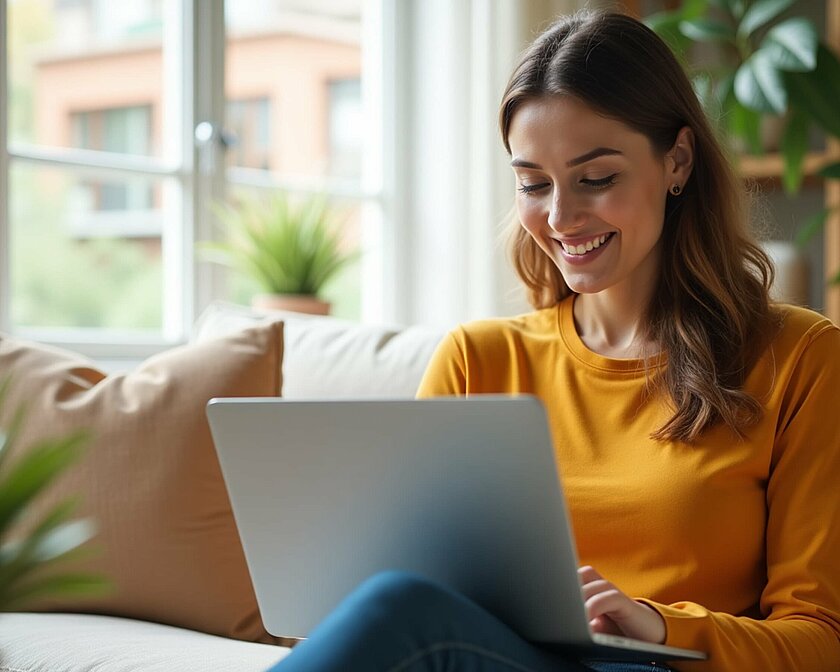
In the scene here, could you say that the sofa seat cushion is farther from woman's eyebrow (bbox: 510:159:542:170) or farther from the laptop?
woman's eyebrow (bbox: 510:159:542:170)

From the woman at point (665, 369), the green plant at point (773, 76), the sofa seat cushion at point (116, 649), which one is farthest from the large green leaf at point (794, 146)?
the sofa seat cushion at point (116, 649)

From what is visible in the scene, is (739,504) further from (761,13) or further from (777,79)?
(761,13)

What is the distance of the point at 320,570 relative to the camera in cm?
111

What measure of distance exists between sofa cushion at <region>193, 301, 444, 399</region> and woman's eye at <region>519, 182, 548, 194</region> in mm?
439

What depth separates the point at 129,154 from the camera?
2.90 metres

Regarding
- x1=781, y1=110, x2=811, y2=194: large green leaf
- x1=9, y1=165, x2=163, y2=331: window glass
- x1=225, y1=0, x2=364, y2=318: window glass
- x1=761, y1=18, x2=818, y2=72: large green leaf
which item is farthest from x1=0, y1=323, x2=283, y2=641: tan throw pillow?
x1=781, y1=110, x2=811, y2=194: large green leaf

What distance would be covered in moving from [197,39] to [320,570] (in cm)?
196

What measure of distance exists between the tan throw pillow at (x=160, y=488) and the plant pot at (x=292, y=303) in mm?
→ 851

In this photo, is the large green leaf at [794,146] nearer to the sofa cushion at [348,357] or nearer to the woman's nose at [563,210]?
the sofa cushion at [348,357]

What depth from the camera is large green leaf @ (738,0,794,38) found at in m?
2.80

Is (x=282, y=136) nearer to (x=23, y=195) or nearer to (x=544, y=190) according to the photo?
(x=23, y=195)

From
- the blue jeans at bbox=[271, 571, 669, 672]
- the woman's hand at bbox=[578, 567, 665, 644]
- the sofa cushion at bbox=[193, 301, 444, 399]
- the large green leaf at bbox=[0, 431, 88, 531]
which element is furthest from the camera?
the sofa cushion at bbox=[193, 301, 444, 399]

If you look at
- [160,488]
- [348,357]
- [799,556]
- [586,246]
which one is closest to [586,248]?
[586,246]

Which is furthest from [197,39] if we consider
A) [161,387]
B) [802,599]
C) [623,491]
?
[802,599]
